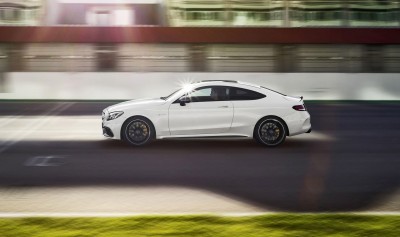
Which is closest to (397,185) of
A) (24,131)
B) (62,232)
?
(62,232)

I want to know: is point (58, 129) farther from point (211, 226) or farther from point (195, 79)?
point (195, 79)

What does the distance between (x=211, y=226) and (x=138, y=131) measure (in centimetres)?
664

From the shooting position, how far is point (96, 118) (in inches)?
790

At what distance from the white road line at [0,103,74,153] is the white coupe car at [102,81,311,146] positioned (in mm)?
2457

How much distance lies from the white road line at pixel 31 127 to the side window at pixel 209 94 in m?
4.22

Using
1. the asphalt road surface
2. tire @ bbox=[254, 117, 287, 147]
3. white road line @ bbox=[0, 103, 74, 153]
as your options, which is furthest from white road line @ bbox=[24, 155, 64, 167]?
tire @ bbox=[254, 117, 287, 147]

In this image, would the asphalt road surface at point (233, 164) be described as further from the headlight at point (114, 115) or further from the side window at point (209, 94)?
the side window at point (209, 94)

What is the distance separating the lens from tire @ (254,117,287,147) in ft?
43.7

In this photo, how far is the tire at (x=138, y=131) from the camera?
43.4 feet

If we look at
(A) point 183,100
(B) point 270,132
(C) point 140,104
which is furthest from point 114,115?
(B) point 270,132

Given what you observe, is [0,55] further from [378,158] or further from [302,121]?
[378,158]

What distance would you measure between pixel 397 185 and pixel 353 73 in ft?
68.9

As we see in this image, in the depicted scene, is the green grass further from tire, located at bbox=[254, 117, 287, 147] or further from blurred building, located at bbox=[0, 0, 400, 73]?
blurred building, located at bbox=[0, 0, 400, 73]

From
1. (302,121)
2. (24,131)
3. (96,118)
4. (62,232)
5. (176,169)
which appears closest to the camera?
(62,232)
